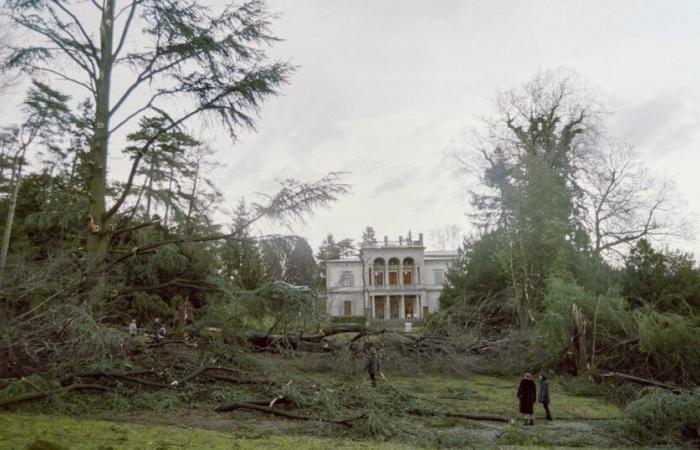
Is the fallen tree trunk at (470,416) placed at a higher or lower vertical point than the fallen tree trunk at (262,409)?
lower

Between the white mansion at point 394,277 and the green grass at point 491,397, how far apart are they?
33.2 meters

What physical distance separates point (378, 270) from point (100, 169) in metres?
40.4

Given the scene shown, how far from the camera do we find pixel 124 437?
6.12m

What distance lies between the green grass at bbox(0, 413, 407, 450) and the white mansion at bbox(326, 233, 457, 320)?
39.3 meters

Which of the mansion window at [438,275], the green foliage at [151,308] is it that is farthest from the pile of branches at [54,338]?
the mansion window at [438,275]

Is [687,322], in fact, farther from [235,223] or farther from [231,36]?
[231,36]

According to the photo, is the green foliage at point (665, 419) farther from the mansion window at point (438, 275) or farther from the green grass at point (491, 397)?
the mansion window at point (438, 275)

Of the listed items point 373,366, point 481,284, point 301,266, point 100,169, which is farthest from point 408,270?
point 100,169

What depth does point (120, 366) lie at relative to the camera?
8.59 metres

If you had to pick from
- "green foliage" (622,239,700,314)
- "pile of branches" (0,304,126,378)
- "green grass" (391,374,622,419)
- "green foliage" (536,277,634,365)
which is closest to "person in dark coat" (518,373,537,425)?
"green grass" (391,374,622,419)

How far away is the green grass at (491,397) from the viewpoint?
31.0ft

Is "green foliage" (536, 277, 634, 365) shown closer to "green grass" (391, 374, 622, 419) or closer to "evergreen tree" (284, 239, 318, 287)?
"green grass" (391, 374, 622, 419)

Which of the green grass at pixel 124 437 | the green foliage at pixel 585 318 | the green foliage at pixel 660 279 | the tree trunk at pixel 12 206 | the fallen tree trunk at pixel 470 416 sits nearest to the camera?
the green grass at pixel 124 437

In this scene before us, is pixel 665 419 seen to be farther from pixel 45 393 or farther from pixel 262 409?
pixel 45 393
